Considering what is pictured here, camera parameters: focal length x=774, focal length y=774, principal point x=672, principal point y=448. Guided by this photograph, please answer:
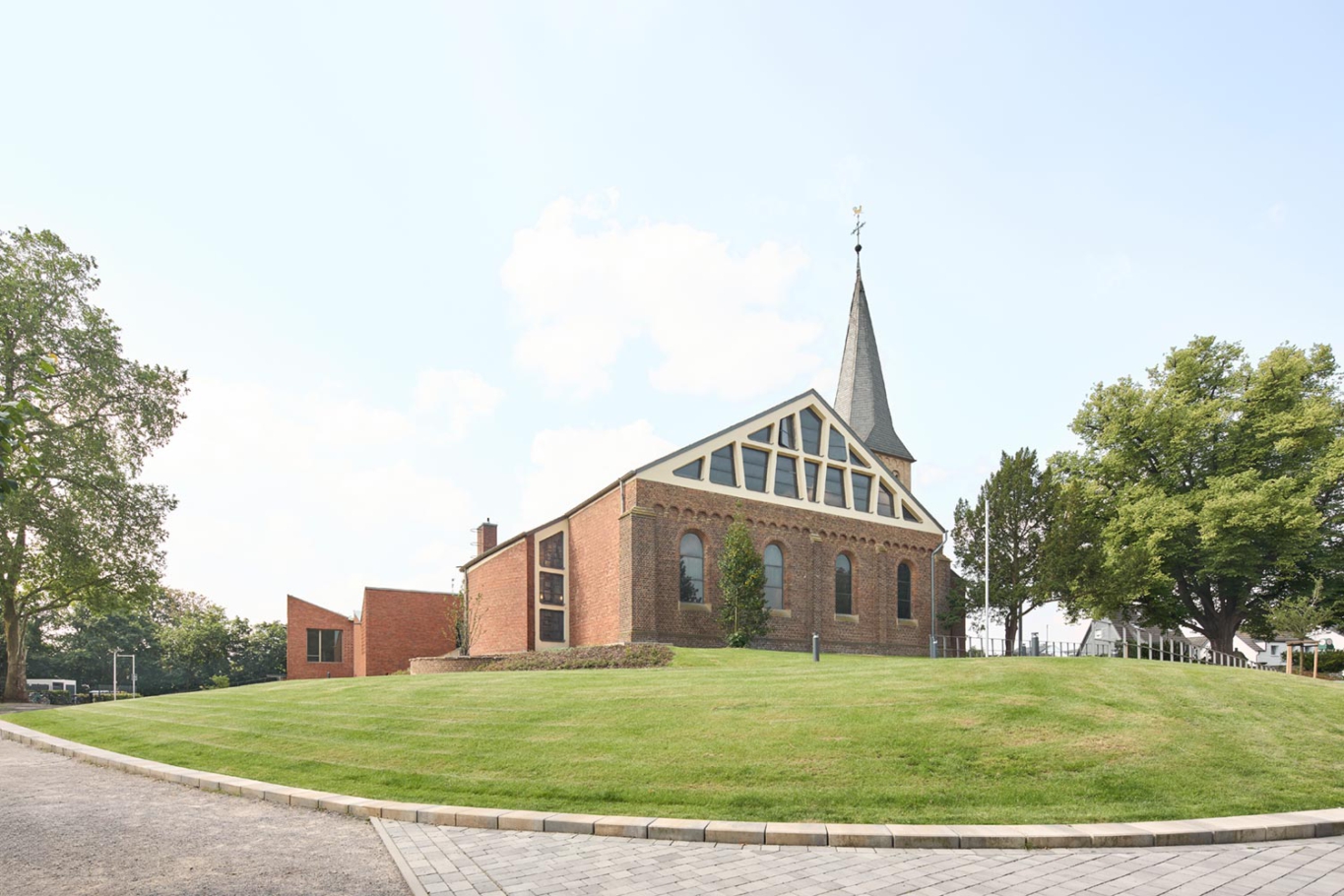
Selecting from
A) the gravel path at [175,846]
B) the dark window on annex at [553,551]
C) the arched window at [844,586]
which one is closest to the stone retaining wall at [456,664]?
the dark window on annex at [553,551]

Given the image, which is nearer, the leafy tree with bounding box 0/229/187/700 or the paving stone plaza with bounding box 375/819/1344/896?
the paving stone plaza with bounding box 375/819/1344/896

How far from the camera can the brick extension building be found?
2898cm

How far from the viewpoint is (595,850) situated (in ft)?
23.8

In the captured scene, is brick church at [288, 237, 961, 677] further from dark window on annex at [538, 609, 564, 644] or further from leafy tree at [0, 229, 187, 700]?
leafy tree at [0, 229, 187, 700]

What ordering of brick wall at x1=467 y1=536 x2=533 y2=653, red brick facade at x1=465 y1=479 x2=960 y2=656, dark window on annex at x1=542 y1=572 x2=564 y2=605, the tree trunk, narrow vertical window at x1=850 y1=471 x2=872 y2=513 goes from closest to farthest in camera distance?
red brick facade at x1=465 y1=479 x2=960 y2=656 < the tree trunk < dark window on annex at x1=542 y1=572 x2=564 y2=605 < brick wall at x1=467 y1=536 x2=533 y2=653 < narrow vertical window at x1=850 y1=471 x2=872 y2=513

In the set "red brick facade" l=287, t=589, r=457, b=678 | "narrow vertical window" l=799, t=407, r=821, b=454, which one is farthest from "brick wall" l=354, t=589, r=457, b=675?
"narrow vertical window" l=799, t=407, r=821, b=454

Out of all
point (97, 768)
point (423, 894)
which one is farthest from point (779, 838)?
point (97, 768)

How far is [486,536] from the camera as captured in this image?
46688 mm

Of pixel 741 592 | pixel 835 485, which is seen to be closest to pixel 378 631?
pixel 741 592

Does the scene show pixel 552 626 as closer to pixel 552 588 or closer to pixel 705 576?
pixel 552 588

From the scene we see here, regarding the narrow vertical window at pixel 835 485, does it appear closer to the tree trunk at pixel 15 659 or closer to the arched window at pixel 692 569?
the arched window at pixel 692 569

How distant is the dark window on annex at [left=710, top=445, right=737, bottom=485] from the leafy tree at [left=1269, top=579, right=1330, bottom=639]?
2121 cm

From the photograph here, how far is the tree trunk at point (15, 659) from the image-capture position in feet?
106

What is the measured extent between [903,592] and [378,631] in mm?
28029
